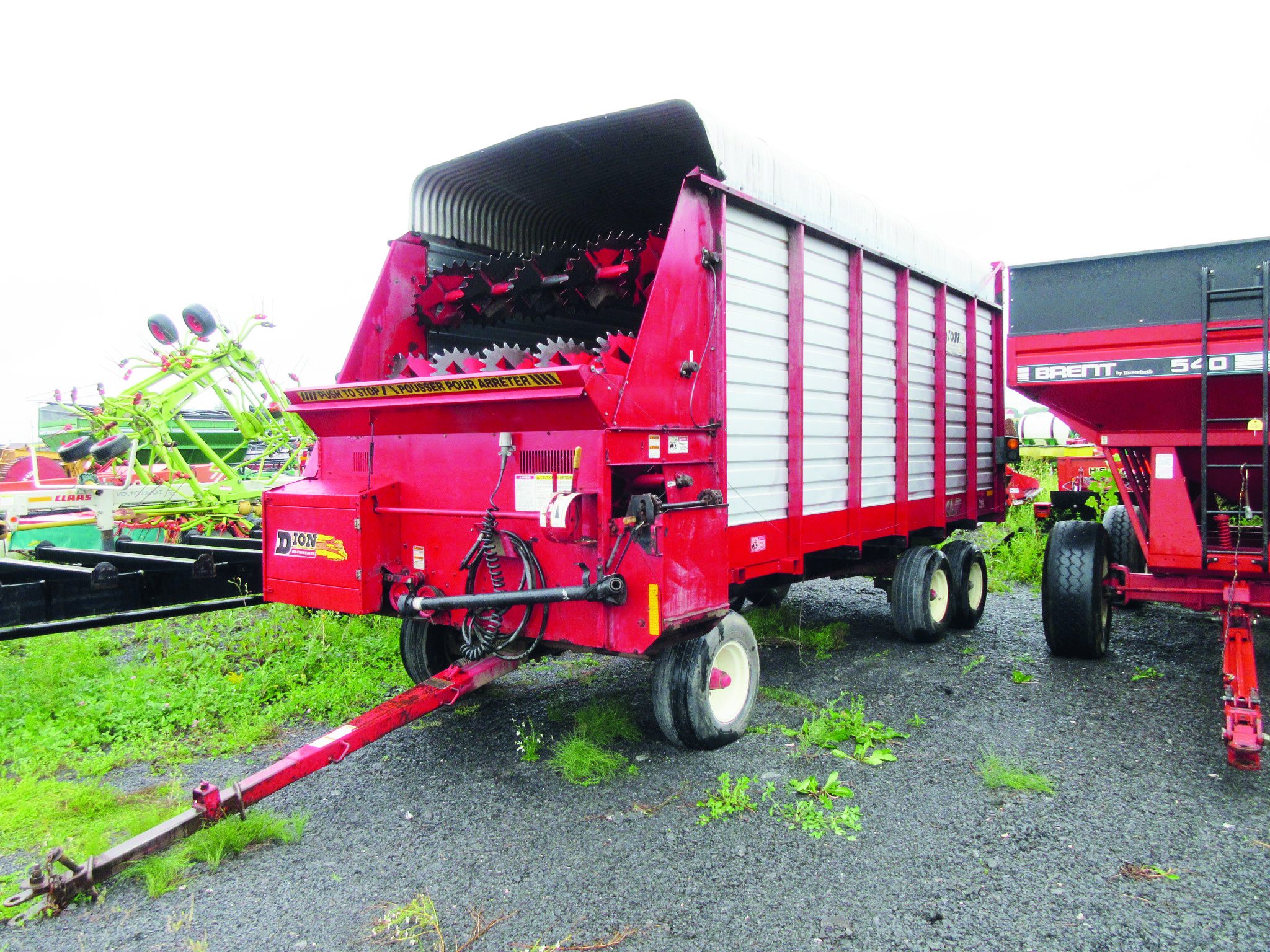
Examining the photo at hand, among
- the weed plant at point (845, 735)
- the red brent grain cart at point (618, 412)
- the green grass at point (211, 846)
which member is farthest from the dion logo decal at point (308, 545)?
the weed plant at point (845, 735)

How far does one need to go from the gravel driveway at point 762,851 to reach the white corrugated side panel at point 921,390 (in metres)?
1.98

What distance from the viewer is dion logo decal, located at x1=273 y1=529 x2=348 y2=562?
4.12 m

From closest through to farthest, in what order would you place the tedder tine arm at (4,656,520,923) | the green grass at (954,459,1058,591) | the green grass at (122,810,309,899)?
1. the tedder tine arm at (4,656,520,923)
2. the green grass at (122,810,309,899)
3. the green grass at (954,459,1058,591)

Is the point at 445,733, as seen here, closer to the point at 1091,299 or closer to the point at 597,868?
the point at 597,868

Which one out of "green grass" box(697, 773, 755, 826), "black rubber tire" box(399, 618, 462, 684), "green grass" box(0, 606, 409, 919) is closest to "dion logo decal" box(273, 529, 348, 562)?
"black rubber tire" box(399, 618, 462, 684)

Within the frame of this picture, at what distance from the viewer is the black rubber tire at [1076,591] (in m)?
5.62

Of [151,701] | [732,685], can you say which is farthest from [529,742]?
[151,701]

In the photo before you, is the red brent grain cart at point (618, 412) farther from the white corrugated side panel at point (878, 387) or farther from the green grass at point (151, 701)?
the green grass at point (151, 701)

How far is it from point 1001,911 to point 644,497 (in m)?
2.01

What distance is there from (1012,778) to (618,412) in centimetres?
248

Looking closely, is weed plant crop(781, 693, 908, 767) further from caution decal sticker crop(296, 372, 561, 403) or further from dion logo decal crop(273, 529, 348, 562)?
dion logo decal crop(273, 529, 348, 562)

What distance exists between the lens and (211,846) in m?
3.08

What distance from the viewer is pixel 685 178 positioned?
379 centimetres

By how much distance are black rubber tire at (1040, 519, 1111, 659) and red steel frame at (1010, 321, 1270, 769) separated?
0.32 m
